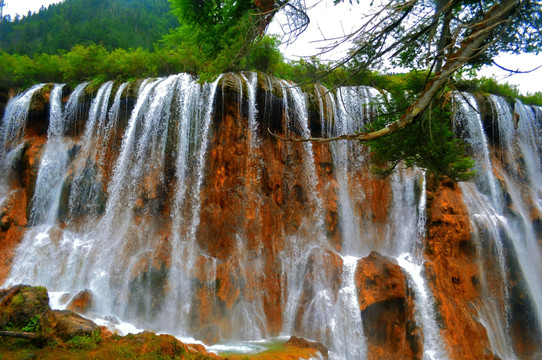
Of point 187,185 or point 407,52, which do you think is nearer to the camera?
point 407,52

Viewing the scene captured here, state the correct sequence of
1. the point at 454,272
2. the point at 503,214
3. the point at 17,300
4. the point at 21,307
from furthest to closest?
the point at 503,214
the point at 454,272
the point at 17,300
the point at 21,307

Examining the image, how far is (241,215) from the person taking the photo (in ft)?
41.9

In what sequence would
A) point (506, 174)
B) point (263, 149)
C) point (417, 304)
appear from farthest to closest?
point (506, 174) → point (263, 149) → point (417, 304)

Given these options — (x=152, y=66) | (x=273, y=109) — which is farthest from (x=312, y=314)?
(x=152, y=66)

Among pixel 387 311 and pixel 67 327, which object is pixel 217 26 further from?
pixel 387 311

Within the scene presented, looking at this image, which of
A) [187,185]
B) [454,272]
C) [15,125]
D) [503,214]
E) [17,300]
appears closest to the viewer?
[17,300]

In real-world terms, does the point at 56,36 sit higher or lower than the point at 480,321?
higher

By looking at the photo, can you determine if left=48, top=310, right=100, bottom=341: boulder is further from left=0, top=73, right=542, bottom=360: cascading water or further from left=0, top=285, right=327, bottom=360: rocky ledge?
left=0, top=73, right=542, bottom=360: cascading water

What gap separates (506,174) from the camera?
50.8 ft

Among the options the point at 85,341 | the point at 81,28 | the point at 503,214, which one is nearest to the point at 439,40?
the point at 85,341

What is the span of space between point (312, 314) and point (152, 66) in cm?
1514

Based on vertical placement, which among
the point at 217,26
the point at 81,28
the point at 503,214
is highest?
the point at 81,28

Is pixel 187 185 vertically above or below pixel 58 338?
above

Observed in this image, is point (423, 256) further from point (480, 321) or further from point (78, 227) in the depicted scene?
point (78, 227)
